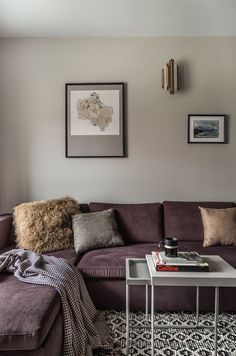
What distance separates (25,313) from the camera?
1.39 m

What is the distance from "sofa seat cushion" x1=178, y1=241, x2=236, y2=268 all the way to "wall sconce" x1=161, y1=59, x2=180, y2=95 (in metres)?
1.61

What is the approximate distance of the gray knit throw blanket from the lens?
5.40 feet

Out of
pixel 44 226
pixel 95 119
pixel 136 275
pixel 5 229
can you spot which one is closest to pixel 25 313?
pixel 136 275

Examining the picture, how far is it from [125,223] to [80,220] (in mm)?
462

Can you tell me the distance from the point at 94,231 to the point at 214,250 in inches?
42.1

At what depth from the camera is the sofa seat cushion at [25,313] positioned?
129 centimetres

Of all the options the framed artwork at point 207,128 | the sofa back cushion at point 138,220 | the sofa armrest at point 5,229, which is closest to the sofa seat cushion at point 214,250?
the sofa back cushion at point 138,220

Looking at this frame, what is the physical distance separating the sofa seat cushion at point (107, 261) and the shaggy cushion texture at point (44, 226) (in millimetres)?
304

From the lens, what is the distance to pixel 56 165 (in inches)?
128

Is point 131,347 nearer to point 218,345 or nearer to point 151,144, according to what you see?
point 218,345

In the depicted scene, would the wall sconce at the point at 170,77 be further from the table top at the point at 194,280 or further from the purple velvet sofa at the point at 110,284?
the table top at the point at 194,280

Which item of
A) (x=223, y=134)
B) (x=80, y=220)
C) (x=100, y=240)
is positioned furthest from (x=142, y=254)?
(x=223, y=134)

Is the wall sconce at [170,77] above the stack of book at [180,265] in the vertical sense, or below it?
above

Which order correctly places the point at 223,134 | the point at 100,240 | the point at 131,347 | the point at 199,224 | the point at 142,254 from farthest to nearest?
1. the point at 223,134
2. the point at 199,224
3. the point at 100,240
4. the point at 142,254
5. the point at 131,347
